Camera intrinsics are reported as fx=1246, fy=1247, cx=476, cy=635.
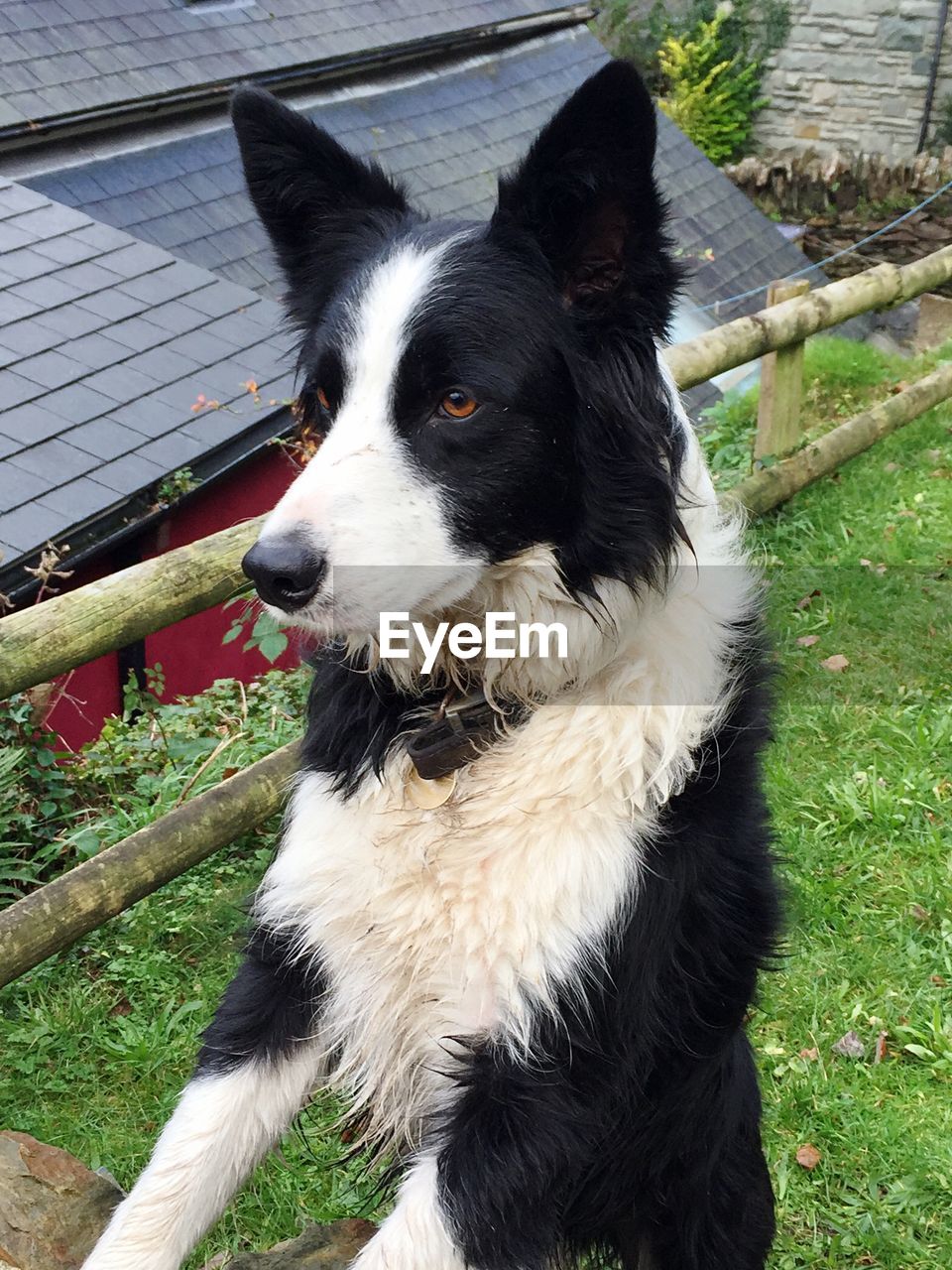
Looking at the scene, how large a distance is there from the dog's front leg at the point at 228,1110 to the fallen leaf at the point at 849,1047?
4.95 ft

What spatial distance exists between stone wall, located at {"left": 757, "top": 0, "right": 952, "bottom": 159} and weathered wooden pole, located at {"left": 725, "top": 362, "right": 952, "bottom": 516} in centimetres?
1258

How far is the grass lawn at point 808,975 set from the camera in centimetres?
280

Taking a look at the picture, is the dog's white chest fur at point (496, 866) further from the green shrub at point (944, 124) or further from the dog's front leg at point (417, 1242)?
the green shrub at point (944, 124)

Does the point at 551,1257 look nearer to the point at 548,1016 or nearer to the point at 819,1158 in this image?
the point at 548,1016

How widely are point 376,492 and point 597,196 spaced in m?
0.60

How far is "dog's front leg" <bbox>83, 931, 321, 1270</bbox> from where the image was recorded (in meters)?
2.03

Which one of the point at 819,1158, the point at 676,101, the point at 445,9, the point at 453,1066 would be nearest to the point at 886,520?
the point at 819,1158

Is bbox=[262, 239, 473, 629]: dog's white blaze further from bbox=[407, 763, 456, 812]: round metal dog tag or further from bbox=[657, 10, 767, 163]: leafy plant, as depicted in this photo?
bbox=[657, 10, 767, 163]: leafy plant

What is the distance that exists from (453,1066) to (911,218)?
1752 cm

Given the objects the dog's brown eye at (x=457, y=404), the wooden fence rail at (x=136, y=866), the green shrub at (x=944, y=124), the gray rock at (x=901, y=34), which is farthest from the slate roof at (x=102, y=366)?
the gray rock at (x=901, y=34)

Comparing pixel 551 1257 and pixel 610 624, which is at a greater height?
pixel 610 624

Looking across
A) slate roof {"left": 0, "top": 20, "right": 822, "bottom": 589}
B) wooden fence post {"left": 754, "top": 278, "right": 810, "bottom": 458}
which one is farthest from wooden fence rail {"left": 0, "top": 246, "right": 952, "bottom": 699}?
wooden fence post {"left": 754, "top": 278, "right": 810, "bottom": 458}

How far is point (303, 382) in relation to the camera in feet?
7.69

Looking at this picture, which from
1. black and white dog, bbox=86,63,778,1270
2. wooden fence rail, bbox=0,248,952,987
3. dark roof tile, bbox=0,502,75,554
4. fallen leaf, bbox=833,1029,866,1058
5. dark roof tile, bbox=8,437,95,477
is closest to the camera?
black and white dog, bbox=86,63,778,1270
